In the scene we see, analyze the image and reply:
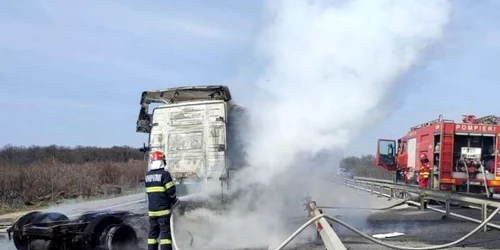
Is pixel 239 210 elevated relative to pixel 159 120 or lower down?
lower down

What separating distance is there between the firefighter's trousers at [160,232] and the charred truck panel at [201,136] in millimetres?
2852

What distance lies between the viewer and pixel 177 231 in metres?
11.1

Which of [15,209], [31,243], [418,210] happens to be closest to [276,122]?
[31,243]

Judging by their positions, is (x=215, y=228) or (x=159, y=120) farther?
(x=159, y=120)

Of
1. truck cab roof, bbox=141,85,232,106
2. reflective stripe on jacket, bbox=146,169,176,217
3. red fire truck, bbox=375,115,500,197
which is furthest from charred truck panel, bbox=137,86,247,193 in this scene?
red fire truck, bbox=375,115,500,197

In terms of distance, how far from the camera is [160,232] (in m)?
9.44

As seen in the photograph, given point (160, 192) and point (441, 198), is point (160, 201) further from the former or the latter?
point (441, 198)

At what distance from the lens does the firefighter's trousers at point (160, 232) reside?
366 inches

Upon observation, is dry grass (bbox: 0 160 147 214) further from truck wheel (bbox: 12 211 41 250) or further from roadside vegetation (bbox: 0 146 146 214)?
truck wheel (bbox: 12 211 41 250)

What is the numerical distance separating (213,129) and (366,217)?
19.2ft

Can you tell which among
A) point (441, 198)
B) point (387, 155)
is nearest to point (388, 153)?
point (387, 155)

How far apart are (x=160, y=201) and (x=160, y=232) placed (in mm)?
505

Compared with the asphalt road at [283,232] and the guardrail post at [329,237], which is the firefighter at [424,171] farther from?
the guardrail post at [329,237]

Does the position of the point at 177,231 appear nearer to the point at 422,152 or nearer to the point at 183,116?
Answer: the point at 183,116
